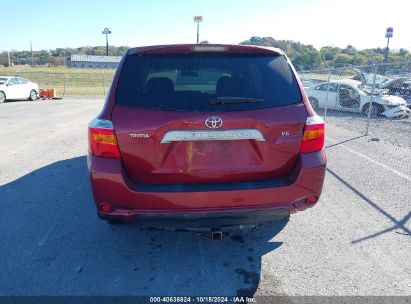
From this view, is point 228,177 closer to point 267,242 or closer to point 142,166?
point 142,166

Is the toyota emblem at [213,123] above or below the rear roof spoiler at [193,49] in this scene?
below

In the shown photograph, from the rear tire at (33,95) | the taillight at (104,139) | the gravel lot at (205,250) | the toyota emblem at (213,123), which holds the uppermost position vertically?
the toyota emblem at (213,123)

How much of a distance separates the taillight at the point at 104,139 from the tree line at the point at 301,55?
40.8 inches

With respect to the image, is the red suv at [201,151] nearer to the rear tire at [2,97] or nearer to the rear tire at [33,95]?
the rear tire at [2,97]

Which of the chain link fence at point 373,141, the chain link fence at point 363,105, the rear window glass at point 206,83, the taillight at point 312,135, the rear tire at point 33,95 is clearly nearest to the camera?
the rear window glass at point 206,83

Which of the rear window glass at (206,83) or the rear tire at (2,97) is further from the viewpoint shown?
the rear tire at (2,97)

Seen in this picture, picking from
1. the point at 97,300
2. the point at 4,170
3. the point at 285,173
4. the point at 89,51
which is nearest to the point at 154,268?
the point at 97,300

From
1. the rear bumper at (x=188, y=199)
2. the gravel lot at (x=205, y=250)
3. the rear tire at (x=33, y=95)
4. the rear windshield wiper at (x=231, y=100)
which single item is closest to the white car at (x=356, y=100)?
the gravel lot at (x=205, y=250)

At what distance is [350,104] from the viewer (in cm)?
1437

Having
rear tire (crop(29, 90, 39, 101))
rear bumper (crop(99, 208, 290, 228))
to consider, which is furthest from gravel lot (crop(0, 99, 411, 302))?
rear tire (crop(29, 90, 39, 101))

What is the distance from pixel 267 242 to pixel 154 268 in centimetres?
119

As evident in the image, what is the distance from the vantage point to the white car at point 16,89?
19.8m

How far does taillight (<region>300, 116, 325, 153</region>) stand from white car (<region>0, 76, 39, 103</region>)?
2098 cm

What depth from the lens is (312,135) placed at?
291 centimetres
